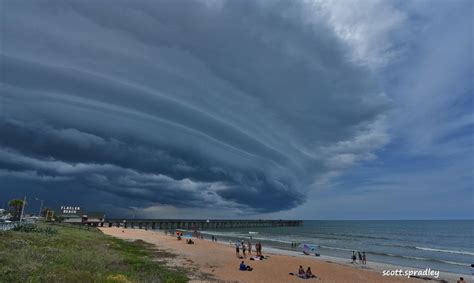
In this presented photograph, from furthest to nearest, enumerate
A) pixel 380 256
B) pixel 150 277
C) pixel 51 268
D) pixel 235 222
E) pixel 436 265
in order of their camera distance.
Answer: pixel 235 222 < pixel 380 256 < pixel 436 265 < pixel 150 277 < pixel 51 268

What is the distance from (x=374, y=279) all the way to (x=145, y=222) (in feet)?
358

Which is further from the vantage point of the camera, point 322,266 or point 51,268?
point 322,266

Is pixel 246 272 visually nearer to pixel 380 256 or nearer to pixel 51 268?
pixel 51 268

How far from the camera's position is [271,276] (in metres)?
23.0

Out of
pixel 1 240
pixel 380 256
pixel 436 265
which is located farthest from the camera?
pixel 380 256

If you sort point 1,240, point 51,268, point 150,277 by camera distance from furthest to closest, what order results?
1. point 1,240
2. point 150,277
3. point 51,268

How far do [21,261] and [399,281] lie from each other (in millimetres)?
24718

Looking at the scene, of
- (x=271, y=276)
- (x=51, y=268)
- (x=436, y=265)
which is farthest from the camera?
(x=436, y=265)

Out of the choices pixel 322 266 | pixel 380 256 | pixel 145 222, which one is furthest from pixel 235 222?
pixel 322 266

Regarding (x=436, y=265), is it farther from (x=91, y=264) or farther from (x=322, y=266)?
(x=91, y=264)

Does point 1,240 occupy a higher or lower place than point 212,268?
higher

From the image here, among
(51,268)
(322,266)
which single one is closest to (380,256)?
(322,266)

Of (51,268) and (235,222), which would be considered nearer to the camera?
(51,268)

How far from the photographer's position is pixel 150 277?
1565 cm
